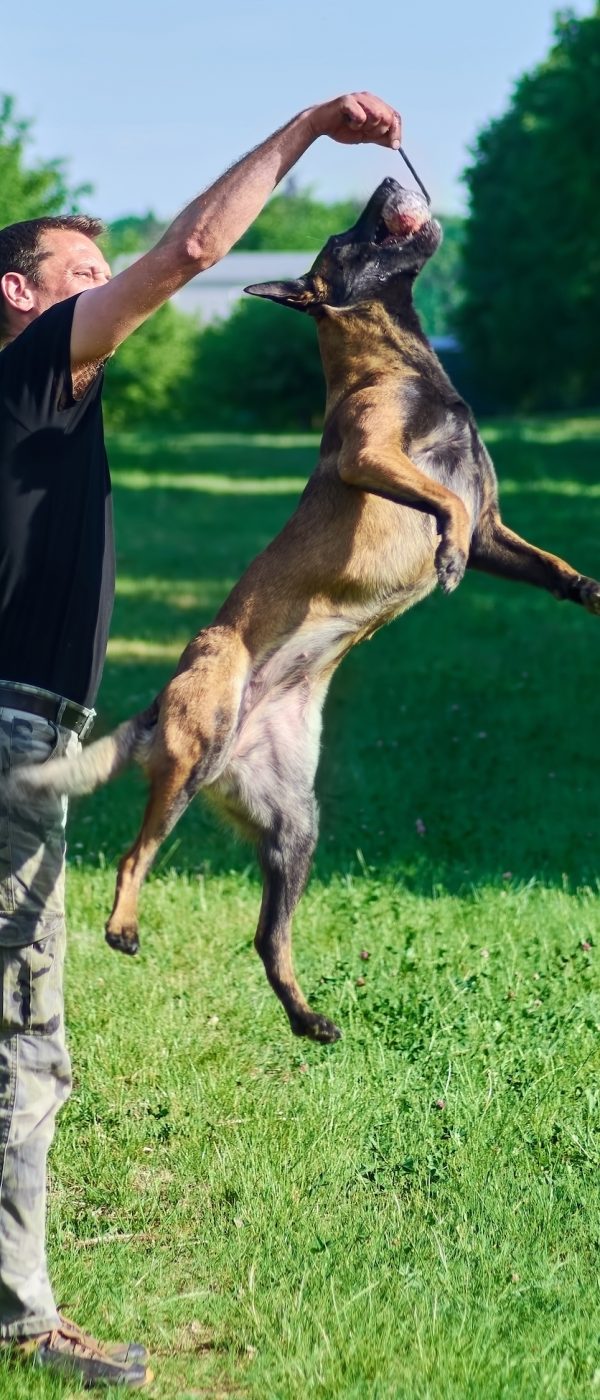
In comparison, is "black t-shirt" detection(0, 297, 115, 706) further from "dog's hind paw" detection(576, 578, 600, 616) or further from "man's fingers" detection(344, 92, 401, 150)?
"dog's hind paw" detection(576, 578, 600, 616)

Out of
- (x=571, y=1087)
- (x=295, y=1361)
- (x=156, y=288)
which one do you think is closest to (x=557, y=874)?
(x=571, y=1087)

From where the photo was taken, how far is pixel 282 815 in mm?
4020

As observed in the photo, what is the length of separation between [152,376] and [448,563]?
5118 centimetres

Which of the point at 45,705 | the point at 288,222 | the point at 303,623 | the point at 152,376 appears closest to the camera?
the point at 45,705

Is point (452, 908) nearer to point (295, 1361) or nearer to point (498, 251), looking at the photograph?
point (295, 1361)

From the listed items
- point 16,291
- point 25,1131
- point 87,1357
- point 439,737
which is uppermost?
point 16,291

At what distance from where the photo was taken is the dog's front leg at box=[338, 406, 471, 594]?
3.63 metres

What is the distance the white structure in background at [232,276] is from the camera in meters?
80.8

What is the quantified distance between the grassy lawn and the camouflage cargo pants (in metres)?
0.18

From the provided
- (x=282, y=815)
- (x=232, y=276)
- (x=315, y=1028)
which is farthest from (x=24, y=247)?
(x=232, y=276)

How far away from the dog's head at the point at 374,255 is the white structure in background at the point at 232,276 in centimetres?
7470

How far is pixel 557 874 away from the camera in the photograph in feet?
19.6

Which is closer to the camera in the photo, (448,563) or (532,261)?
(448,563)

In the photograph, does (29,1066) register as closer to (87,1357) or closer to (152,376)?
(87,1357)
